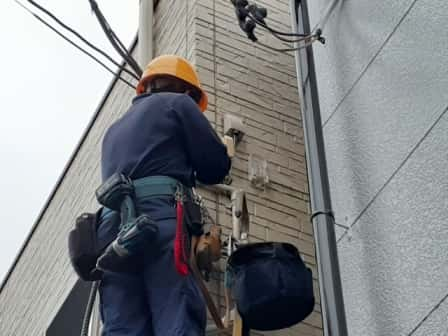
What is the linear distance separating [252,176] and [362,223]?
1.89 meters

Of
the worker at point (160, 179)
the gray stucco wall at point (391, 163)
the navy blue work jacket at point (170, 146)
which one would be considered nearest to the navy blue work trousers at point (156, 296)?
the worker at point (160, 179)

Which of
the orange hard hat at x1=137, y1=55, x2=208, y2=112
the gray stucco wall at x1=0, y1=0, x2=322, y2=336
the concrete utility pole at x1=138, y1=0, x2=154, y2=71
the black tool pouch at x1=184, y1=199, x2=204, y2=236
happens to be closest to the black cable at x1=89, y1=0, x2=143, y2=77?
the concrete utility pole at x1=138, y1=0, x2=154, y2=71

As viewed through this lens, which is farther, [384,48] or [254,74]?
[254,74]

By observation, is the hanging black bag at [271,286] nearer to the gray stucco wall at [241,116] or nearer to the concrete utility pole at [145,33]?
the gray stucco wall at [241,116]

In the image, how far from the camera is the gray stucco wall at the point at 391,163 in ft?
15.3

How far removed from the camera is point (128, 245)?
5117 mm

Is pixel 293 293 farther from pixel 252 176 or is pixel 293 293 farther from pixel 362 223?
pixel 252 176

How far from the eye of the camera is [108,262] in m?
5.23

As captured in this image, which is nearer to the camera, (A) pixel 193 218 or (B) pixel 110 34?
(A) pixel 193 218

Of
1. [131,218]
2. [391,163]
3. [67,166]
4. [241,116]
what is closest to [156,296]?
[131,218]

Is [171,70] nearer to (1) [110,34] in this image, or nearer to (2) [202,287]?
(2) [202,287]

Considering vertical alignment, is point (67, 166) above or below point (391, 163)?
below

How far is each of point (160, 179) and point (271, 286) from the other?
805mm

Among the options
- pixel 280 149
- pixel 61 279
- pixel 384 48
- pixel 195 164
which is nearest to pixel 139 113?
pixel 195 164
